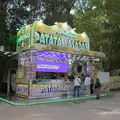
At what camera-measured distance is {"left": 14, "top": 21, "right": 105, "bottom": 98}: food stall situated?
18.9 metres

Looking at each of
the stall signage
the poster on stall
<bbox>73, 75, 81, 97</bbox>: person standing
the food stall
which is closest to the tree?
the food stall

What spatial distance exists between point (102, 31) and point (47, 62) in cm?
1270

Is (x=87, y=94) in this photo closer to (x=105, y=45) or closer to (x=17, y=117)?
(x=17, y=117)

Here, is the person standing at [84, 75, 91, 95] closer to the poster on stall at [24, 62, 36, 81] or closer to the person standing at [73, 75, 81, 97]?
the person standing at [73, 75, 81, 97]

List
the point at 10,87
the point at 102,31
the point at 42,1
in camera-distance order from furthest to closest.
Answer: the point at 102,31 → the point at 42,1 → the point at 10,87

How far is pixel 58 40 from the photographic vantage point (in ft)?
68.9

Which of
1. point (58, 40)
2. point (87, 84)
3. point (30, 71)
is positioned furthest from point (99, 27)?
point (30, 71)

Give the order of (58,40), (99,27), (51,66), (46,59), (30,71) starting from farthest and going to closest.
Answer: (99,27), (51,66), (46,59), (58,40), (30,71)

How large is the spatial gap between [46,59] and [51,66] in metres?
0.83

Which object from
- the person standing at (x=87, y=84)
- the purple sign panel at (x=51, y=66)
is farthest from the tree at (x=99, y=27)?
the person standing at (x=87, y=84)

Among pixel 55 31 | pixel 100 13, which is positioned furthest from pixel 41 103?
pixel 100 13

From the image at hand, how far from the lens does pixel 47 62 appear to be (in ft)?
70.4

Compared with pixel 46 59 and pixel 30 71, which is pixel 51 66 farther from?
pixel 30 71

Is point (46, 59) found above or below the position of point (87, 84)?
above
